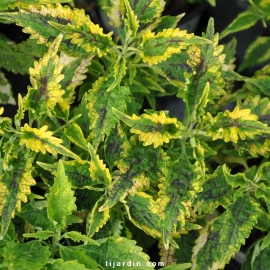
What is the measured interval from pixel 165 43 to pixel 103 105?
0.51 ft

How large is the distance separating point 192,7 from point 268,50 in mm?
331

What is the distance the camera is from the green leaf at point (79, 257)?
0.76 m

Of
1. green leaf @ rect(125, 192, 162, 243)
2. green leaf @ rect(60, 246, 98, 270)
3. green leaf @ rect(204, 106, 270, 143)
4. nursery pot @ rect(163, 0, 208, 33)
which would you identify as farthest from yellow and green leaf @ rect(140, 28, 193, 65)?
nursery pot @ rect(163, 0, 208, 33)

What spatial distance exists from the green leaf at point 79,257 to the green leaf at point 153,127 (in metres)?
0.21

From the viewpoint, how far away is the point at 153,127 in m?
0.76

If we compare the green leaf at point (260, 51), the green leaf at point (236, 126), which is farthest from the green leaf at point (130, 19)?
the green leaf at point (260, 51)

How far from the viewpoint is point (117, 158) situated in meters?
0.84

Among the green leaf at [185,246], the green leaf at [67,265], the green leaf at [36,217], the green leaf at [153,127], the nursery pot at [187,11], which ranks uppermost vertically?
the nursery pot at [187,11]

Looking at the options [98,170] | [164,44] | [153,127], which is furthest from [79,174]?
[164,44]

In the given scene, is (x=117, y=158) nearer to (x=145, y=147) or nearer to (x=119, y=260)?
(x=145, y=147)

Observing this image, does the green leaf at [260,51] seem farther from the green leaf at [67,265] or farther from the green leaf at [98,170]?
the green leaf at [67,265]

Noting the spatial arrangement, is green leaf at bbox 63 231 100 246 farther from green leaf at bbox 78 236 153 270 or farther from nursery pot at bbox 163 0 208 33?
nursery pot at bbox 163 0 208 33

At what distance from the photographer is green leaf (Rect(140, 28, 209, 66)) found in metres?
0.75

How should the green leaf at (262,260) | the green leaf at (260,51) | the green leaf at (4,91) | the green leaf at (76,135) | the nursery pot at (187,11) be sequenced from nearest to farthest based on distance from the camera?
the green leaf at (76,135) → the green leaf at (262,260) → the green leaf at (4,91) → the green leaf at (260,51) → the nursery pot at (187,11)
